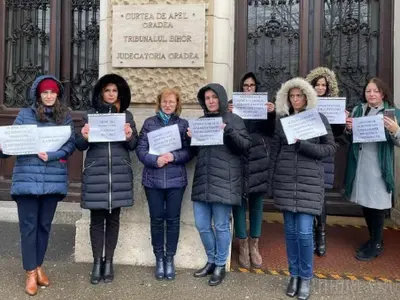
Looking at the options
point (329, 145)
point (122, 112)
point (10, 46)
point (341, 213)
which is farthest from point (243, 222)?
point (10, 46)

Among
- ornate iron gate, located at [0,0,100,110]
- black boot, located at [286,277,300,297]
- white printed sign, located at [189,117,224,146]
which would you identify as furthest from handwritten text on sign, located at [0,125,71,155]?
ornate iron gate, located at [0,0,100,110]

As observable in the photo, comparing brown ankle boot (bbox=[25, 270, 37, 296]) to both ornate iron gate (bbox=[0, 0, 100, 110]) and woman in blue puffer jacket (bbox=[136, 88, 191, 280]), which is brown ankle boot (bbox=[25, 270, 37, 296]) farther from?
ornate iron gate (bbox=[0, 0, 100, 110])

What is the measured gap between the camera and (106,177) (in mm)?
4008

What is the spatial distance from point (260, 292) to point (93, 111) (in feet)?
7.20

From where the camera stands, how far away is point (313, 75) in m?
4.65

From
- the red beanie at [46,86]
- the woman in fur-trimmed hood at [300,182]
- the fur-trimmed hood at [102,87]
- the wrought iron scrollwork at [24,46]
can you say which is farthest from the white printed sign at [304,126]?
the wrought iron scrollwork at [24,46]

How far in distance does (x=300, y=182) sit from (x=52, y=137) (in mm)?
2112

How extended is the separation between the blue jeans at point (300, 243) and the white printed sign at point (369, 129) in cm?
116

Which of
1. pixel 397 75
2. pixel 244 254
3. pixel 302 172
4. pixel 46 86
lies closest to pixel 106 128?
pixel 46 86

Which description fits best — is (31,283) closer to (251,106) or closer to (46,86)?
(46,86)

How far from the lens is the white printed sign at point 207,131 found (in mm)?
3902

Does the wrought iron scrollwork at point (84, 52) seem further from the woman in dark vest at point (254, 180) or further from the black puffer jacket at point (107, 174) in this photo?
the woman in dark vest at point (254, 180)

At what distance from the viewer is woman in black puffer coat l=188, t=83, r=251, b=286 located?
3.96m

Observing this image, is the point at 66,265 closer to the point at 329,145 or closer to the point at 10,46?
the point at 329,145
